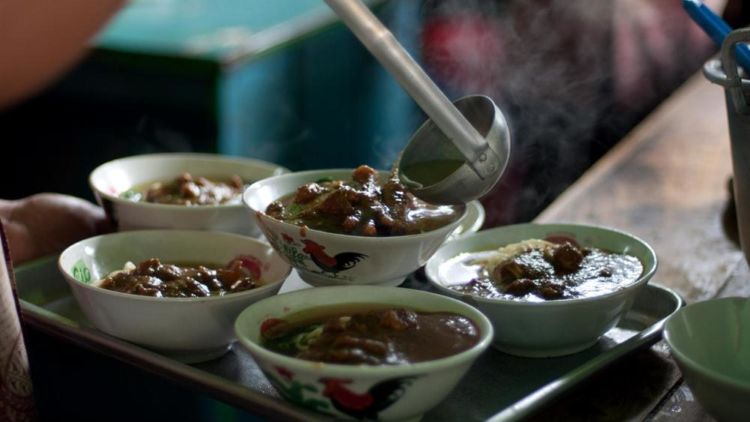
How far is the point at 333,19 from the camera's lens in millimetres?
3605

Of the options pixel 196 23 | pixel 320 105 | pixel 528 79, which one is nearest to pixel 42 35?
pixel 196 23

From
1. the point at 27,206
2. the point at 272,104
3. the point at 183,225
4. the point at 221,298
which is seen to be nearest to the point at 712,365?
the point at 221,298

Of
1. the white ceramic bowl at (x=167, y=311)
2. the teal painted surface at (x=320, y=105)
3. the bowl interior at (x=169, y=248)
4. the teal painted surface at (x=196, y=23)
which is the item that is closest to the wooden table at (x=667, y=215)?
the white ceramic bowl at (x=167, y=311)

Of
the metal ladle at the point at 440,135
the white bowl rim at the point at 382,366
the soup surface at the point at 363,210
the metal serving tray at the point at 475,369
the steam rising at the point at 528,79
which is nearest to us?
the white bowl rim at the point at 382,366

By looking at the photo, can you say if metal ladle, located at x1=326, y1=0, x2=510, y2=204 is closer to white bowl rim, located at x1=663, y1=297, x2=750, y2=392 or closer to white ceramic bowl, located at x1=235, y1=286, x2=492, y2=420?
white ceramic bowl, located at x1=235, y1=286, x2=492, y2=420

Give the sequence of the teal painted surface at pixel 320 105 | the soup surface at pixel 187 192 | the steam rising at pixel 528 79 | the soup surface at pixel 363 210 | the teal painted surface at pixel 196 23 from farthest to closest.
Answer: the teal painted surface at pixel 320 105
the teal painted surface at pixel 196 23
the steam rising at pixel 528 79
the soup surface at pixel 187 192
the soup surface at pixel 363 210

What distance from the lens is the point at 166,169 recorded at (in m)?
2.00

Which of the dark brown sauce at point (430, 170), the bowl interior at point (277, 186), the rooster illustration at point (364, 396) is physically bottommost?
the rooster illustration at point (364, 396)

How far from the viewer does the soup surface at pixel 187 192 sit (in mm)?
1819

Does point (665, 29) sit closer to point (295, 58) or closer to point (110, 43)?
point (295, 58)

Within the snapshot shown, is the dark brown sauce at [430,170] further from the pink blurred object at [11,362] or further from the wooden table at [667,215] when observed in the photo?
the pink blurred object at [11,362]

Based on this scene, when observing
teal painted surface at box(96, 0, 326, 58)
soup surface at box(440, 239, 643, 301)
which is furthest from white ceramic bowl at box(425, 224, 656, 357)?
teal painted surface at box(96, 0, 326, 58)

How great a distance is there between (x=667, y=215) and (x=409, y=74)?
0.93 metres

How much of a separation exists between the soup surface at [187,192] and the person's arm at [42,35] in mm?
1084
